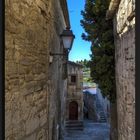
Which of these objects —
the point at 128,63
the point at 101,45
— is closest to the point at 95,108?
the point at 101,45

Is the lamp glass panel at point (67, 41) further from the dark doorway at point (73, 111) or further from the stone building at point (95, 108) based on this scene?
the dark doorway at point (73, 111)

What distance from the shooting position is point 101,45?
8820 mm

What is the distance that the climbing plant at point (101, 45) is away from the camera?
8.66 m

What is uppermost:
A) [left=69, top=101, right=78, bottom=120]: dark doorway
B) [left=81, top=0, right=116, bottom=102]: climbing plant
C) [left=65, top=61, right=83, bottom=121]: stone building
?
[left=81, top=0, right=116, bottom=102]: climbing plant

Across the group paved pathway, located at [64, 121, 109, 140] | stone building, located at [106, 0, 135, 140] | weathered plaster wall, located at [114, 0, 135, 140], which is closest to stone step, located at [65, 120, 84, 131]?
paved pathway, located at [64, 121, 109, 140]

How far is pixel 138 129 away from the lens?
1155 millimetres

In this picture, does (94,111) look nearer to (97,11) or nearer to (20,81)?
(97,11)

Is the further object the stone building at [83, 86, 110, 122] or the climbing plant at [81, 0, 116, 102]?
the stone building at [83, 86, 110, 122]

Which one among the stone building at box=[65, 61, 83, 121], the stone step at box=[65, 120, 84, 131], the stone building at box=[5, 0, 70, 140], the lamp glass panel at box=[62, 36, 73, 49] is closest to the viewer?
A: the stone building at box=[5, 0, 70, 140]

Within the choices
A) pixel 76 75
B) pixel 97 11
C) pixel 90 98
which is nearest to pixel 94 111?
pixel 90 98

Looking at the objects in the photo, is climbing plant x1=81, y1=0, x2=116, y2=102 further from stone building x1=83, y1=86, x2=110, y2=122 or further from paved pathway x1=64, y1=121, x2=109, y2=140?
stone building x1=83, y1=86, x2=110, y2=122

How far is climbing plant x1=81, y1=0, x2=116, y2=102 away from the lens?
341 inches

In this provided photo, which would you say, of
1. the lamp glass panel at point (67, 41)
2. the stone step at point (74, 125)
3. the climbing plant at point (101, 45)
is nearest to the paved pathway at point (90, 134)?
the stone step at point (74, 125)

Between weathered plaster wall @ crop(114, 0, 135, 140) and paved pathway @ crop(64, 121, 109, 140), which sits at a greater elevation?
weathered plaster wall @ crop(114, 0, 135, 140)
